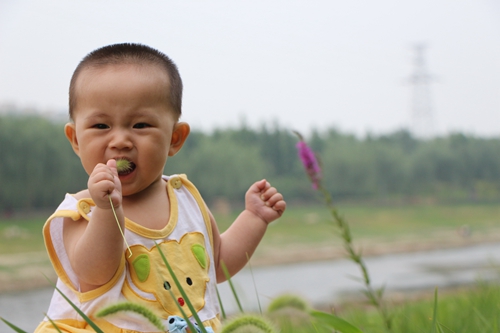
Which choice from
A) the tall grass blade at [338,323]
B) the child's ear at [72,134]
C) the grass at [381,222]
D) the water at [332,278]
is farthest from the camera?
the grass at [381,222]

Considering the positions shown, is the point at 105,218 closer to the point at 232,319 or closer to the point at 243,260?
the point at 232,319

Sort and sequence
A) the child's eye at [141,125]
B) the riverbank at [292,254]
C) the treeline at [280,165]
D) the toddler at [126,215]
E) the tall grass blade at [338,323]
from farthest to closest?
1. the treeline at [280,165]
2. the riverbank at [292,254]
3. the child's eye at [141,125]
4. the toddler at [126,215]
5. the tall grass blade at [338,323]

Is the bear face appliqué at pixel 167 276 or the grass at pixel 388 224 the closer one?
the bear face appliqué at pixel 167 276

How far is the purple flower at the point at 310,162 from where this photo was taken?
124cm

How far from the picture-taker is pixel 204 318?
1.36m

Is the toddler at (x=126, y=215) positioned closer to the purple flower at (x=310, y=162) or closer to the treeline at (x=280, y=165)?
the purple flower at (x=310, y=162)

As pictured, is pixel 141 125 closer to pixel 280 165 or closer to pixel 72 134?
pixel 72 134

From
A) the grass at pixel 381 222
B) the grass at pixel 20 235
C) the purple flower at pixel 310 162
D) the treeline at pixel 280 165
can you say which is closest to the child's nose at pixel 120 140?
the purple flower at pixel 310 162

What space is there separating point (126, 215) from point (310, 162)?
45 cm

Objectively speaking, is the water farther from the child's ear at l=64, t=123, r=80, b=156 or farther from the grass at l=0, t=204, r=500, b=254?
the child's ear at l=64, t=123, r=80, b=156

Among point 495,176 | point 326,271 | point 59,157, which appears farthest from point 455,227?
point 59,157

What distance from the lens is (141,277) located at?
1.31 m

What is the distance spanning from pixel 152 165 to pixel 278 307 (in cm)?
44

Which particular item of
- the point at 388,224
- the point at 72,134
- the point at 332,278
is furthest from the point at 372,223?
the point at 72,134
